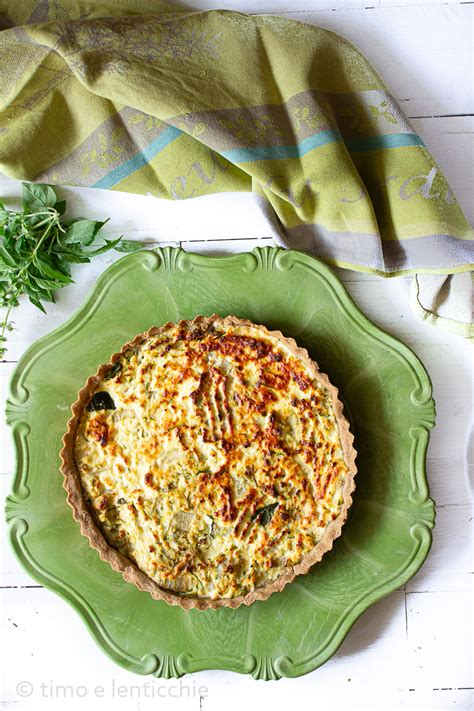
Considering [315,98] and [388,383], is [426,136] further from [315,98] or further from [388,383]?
[388,383]

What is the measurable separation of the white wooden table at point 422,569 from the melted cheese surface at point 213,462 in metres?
0.44

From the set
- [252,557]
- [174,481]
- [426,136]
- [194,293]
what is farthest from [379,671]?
[426,136]

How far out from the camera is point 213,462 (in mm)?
2088

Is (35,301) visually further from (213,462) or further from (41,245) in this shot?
(213,462)

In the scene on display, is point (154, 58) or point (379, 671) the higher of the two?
point (154, 58)

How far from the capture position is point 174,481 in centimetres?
209

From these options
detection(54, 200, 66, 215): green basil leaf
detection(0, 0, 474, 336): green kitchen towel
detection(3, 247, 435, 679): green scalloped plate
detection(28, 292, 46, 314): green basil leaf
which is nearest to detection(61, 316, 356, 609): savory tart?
detection(3, 247, 435, 679): green scalloped plate

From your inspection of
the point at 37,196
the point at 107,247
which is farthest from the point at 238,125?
the point at 37,196

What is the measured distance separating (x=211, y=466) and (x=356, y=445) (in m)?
0.50

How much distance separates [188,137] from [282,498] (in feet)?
4.00

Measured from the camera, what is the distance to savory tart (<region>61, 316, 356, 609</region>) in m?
2.05

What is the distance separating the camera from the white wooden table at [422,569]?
7.49 feet

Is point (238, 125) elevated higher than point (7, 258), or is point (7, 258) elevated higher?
point (238, 125)

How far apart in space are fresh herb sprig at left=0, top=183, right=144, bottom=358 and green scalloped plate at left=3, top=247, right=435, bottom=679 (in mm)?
123
